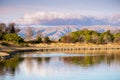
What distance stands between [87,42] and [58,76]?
72.8 meters

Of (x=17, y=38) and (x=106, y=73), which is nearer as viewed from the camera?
(x=106, y=73)

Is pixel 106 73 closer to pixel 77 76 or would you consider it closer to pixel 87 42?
pixel 77 76

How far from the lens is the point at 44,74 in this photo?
98.9 feet

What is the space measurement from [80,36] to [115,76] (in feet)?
255

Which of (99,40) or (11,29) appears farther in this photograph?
(11,29)

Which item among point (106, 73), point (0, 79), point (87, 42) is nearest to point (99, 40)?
point (87, 42)

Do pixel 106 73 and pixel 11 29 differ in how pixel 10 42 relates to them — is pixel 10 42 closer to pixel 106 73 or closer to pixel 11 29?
pixel 11 29

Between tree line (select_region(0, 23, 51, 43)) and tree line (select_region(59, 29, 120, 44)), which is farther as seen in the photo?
tree line (select_region(59, 29, 120, 44))

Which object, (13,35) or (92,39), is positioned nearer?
(13,35)

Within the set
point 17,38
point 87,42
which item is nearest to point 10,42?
point 17,38

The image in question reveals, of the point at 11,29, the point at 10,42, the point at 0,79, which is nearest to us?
the point at 0,79

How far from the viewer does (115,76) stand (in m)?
28.6

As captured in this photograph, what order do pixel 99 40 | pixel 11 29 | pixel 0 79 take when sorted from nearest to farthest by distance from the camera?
pixel 0 79
pixel 99 40
pixel 11 29

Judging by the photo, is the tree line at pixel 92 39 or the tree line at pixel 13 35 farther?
the tree line at pixel 92 39
